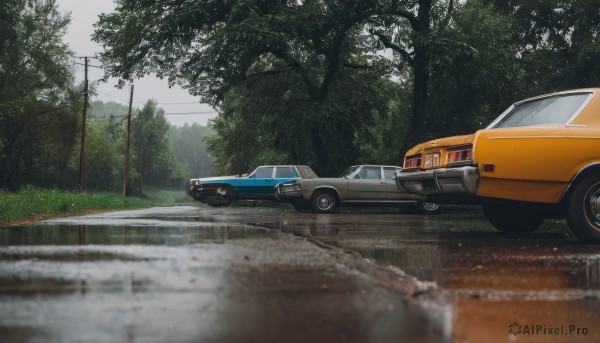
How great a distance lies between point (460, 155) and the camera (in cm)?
879

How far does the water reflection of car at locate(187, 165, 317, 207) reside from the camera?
79.7 feet

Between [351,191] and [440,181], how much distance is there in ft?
34.5

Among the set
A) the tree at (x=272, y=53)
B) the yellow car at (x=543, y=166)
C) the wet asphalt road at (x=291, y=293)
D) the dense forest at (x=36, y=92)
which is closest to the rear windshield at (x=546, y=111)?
the yellow car at (x=543, y=166)

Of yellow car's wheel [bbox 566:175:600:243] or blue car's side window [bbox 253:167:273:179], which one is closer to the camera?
yellow car's wheel [bbox 566:175:600:243]

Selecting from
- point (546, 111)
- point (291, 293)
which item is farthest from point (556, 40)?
point (291, 293)

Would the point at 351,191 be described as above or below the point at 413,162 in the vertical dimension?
below

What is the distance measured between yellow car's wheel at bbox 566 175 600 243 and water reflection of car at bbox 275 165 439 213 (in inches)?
448

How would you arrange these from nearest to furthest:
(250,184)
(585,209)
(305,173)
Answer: (585,209) → (305,173) → (250,184)

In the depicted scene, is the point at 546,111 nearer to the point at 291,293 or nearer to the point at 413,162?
the point at 413,162

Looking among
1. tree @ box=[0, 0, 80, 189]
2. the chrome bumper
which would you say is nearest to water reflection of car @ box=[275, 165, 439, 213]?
the chrome bumper

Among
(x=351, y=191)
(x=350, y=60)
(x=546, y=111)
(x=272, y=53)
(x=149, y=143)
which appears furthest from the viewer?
(x=149, y=143)

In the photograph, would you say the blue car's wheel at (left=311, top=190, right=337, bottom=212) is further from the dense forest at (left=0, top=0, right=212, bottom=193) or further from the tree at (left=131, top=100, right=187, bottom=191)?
the tree at (left=131, top=100, right=187, bottom=191)

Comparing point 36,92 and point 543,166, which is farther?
point 36,92

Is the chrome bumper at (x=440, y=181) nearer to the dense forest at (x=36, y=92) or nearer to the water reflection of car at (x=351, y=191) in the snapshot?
the water reflection of car at (x=351, y=191)
